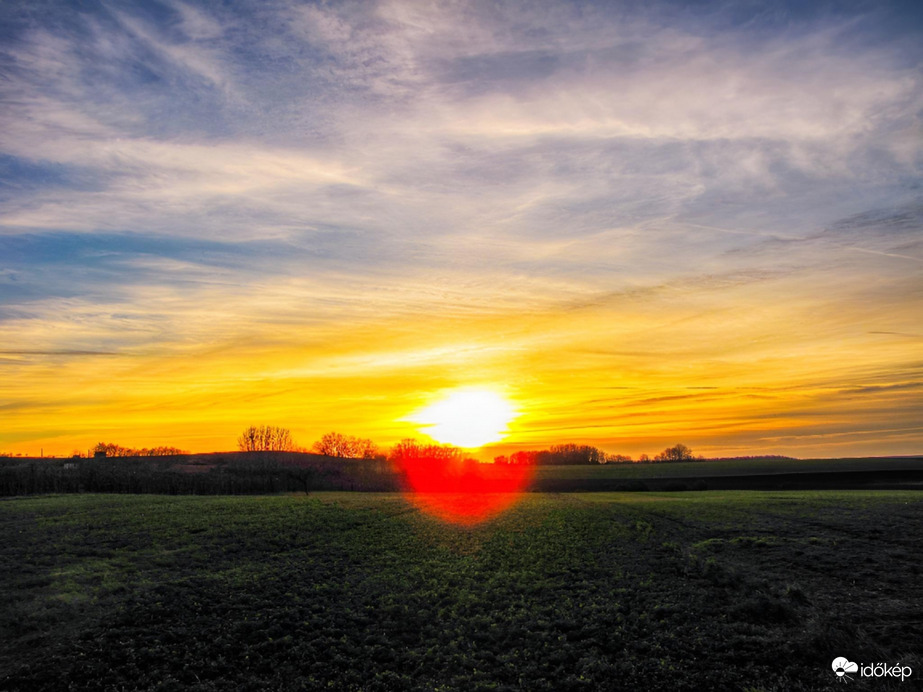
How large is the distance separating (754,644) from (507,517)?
33.6 meters

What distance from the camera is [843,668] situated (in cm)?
1966

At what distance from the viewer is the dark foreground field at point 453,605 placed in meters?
20.9

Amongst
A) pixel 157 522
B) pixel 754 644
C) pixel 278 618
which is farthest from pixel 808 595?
pixel 157 522

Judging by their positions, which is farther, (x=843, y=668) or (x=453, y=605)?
(x=453, y=605)

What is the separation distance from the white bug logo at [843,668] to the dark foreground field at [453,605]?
1.14 feet

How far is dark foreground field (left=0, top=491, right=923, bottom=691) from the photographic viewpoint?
20.9 meters

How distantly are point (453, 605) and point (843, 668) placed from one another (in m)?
16.2

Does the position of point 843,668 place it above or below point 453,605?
above

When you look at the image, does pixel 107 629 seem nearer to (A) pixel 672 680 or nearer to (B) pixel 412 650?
(B) pixel 412 650

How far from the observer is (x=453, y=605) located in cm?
2814

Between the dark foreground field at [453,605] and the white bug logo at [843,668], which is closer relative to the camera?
the white bug logo at [843,668]

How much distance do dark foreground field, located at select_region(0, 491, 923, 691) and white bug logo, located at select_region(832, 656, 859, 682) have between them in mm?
346

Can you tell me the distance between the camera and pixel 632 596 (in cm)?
2828

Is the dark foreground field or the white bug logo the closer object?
the white bug logo
